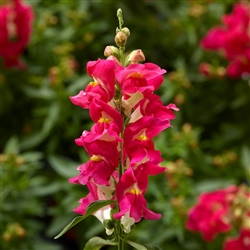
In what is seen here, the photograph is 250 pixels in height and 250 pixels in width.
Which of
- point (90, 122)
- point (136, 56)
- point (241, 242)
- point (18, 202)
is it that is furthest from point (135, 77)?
point (90, 122)

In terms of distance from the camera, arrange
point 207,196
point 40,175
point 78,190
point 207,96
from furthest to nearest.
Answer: point 207,96
point 40,175
point 78,190
point 207,196

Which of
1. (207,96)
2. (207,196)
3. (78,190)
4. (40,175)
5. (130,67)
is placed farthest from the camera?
(207,96)

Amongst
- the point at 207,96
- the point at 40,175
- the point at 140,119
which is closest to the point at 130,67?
the point at 140,119

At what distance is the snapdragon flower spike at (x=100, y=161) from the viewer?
0.45m

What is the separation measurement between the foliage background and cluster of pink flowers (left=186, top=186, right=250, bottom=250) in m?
0.05

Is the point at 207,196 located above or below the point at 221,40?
below

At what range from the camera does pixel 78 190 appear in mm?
1165

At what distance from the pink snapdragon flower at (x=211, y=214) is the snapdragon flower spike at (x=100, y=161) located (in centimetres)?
55

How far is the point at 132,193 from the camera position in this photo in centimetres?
46

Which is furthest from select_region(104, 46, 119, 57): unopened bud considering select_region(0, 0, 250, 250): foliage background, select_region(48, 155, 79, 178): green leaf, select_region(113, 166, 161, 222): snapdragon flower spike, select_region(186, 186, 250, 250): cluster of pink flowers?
select_region(48, 155, 79, 178): green leaf

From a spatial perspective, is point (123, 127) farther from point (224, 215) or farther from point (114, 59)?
point (224, 215)

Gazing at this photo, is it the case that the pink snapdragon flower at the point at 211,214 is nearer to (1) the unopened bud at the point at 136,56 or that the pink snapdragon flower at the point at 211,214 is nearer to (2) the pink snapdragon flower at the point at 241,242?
(2) the pink snapdragon flower at the point at 241,242

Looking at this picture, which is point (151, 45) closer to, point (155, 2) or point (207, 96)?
point (155, 2)

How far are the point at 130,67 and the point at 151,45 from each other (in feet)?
3.82
